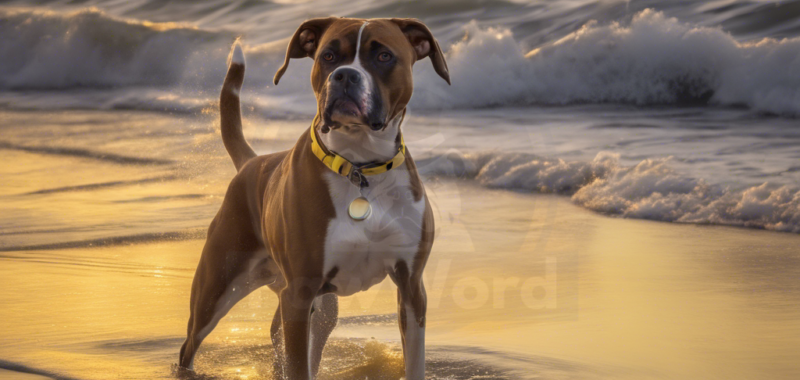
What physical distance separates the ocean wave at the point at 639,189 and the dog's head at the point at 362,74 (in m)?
3.70

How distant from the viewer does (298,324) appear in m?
3.01

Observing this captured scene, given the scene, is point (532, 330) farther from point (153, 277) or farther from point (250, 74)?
point (250, 74)

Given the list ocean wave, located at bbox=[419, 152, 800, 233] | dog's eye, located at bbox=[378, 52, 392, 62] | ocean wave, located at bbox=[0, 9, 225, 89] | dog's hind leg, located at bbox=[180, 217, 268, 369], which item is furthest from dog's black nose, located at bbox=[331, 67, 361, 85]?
ocean wave, located at bbox=[0, 9, 225, 89]

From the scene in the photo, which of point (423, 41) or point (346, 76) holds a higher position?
point (423, 41)

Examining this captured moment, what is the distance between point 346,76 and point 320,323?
1.28 m

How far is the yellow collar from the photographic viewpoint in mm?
2947

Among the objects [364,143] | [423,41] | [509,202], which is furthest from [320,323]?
[509,202]

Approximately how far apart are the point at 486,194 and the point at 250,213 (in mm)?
4035

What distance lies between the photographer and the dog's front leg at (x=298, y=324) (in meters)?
2.99

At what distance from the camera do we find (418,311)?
3094 millimetres

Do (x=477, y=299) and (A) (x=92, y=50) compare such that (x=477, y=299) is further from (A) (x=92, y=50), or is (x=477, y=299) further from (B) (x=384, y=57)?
(A) (x=92, y=50)

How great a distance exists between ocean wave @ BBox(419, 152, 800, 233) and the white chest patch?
12.1ft

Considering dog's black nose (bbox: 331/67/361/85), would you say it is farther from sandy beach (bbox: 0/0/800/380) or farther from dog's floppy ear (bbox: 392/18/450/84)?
dog's floppy ear (bbox: 392/18/450/84)

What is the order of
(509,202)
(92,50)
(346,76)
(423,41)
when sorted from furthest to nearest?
(92,50) → (509,202) → (423,41) → (346,76)
